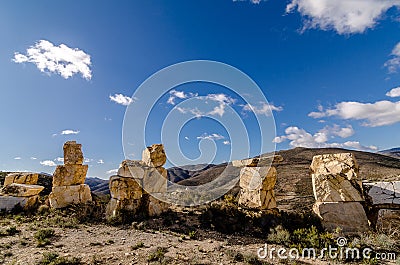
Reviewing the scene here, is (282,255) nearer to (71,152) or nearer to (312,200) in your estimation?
(312,200)

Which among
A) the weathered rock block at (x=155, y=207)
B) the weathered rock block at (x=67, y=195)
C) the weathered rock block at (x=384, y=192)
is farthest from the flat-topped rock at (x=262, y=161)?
the weathered rock block at (x=67, y=195)

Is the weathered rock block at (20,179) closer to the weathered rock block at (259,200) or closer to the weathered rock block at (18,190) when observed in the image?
the weathered rock block at (18,190)

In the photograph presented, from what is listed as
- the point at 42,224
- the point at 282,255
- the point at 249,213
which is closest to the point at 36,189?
the point at 42,224

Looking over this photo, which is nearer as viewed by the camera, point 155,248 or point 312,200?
point 155,248

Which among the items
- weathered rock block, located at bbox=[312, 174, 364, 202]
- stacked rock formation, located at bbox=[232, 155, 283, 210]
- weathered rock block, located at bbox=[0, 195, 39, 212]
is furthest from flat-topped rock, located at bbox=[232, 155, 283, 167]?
weathered rock block, located at bbox=[0, 195, 39, 212]

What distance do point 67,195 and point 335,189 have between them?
38.8 feet

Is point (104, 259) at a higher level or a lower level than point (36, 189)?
lower

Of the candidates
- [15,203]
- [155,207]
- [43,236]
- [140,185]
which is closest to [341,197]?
[155,207]

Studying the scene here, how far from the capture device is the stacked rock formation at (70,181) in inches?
488

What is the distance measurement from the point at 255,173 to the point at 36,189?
11.4m

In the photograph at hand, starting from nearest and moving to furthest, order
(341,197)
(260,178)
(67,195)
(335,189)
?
(341,197), (335,189), (260,178), (67,195)

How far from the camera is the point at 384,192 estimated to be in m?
7.69

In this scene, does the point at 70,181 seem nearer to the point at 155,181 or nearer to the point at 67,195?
the point at 67,195

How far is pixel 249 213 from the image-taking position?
930 centimetres
